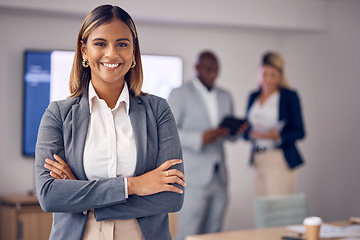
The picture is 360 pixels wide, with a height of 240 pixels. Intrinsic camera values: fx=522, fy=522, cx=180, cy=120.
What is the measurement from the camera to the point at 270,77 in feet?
16.6

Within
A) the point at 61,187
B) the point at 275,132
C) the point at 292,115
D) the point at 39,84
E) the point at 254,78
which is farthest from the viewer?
the point at 254,78

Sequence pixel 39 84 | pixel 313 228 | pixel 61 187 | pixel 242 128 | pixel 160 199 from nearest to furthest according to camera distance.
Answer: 1. pixel 61 187
2. pixel 160 199
3. pixel 313 228
4. pixel 242 128
5. pixel 39 84

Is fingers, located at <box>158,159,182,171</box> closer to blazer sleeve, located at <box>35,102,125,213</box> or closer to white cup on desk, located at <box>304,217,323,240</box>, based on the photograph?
blazer sleeve, located at <box>35,102,125,213</box>

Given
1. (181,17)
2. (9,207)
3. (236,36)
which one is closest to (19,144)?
(9,207)

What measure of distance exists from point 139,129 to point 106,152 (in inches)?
5.8

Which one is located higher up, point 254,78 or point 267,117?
point 254,78

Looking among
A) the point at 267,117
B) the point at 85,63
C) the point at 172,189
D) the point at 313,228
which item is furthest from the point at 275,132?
the point at 85,63

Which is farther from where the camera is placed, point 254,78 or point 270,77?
point 254,78

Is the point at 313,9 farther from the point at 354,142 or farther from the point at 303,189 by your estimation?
the point at 303,189

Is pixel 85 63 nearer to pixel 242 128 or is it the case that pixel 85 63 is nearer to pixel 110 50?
pixel 110 50

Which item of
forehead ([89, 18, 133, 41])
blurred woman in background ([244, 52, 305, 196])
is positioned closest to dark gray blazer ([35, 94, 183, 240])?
forehead ([89, 18, 133, 41])

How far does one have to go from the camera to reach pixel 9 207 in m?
4.96

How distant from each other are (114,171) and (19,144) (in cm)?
394

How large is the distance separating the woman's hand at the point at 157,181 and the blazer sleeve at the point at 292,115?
10.4 ft
